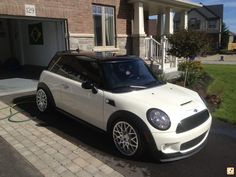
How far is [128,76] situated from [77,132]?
1.54m

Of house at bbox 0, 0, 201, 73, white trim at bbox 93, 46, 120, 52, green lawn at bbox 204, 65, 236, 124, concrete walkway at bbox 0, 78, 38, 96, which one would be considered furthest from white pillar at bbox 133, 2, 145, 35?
concrete walkway at bbox 0, 78, 38, 96

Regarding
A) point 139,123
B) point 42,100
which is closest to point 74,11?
point 42,100

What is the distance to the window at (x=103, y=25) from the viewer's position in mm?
11453

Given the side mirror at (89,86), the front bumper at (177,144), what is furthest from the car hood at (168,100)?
the side mirror at (89,86)

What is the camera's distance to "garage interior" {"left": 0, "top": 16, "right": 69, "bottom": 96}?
1045cm

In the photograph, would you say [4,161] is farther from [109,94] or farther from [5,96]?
[5,96]

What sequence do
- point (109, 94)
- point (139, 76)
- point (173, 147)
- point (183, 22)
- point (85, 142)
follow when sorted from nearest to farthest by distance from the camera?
point (173, 147), point (109, 94), point (85, 142), point (139, 76), point (183, 22)

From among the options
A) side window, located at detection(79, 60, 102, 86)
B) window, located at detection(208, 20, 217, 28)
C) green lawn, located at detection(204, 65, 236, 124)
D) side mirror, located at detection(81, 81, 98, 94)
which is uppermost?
window, located at detection(208, 20, 217, 28)

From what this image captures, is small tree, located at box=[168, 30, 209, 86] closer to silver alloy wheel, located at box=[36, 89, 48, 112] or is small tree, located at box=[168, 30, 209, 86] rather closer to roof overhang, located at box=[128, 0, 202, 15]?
roof overhang, located at box=[128, 0, 202, 15]

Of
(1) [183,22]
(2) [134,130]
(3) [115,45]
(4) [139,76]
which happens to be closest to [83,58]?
(4) [139,76]

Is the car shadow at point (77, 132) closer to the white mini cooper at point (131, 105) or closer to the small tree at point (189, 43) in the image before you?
the white mini cooper at point (131, 105)

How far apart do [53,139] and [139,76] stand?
6.62ft

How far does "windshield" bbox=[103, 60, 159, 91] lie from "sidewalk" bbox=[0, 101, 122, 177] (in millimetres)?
1277

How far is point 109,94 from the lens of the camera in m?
4.40
